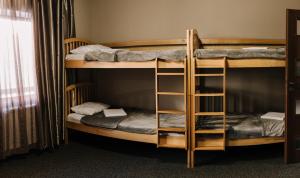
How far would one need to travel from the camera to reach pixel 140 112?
13.8ft

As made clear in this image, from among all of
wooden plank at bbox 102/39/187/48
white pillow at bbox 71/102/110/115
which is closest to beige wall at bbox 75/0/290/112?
wooden plank at bbox 102/39/187/48

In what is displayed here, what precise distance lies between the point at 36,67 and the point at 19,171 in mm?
1312

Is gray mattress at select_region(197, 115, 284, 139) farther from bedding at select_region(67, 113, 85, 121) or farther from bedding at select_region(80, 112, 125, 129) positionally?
bedding at select_region(67, 113, 85, 121)

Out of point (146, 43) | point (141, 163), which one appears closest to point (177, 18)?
point (146, 43)

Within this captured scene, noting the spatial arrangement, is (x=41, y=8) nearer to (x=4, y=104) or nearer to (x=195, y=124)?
(x=4, y=104)

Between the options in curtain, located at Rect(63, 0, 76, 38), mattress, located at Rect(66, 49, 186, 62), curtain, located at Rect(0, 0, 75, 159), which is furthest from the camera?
curtain, located at Rect(63, 0, 76, 38)

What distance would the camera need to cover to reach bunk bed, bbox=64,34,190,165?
→ 3.25m

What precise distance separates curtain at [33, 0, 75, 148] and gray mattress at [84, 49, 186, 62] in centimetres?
51

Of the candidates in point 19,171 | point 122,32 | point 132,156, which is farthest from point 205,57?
point 19,171

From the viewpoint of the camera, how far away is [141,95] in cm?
471

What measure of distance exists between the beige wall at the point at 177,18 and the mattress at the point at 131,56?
3.43 ft

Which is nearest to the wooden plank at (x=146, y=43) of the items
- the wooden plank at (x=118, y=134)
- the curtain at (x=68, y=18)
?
the curtain at (x=68, y=18)

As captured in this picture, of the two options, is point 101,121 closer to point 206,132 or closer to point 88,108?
point 88,108

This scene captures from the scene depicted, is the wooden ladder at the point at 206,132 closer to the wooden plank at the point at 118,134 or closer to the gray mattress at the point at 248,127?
the gray mattress at the point at 248,127
